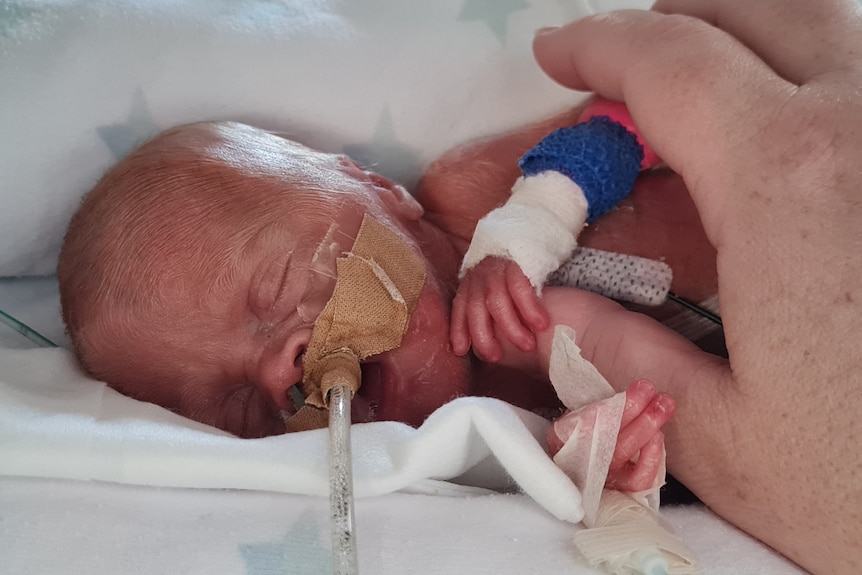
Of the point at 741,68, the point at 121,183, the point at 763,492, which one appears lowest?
the point at 763,492

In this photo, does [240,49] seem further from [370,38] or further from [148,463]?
[148,463]

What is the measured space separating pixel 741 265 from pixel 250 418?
68cm

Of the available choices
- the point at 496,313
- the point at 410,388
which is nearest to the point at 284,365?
the point at 410,388

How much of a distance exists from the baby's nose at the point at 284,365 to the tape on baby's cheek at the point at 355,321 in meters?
0.02

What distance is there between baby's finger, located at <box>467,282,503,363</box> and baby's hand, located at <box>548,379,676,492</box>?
0.82 ft

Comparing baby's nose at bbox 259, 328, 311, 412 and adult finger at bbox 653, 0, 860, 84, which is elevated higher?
adult finger at bbox 653, 0, 860, 84

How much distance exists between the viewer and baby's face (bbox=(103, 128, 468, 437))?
0.98 m

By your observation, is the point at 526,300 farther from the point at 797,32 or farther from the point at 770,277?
the point at 797,32

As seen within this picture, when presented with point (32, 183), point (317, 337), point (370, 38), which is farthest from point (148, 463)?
point (370, 38)

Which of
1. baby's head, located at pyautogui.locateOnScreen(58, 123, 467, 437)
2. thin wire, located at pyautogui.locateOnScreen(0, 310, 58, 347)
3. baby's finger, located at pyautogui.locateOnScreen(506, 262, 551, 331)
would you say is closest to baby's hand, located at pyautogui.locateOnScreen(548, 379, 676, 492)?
baby's finger, located at pyautogui.locateOnScreen(506, 262, 551, 331)

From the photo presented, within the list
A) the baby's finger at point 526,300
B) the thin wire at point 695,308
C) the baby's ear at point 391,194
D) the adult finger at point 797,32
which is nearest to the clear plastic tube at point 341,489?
the baby's finger at point 526,300

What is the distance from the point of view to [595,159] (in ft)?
3.59

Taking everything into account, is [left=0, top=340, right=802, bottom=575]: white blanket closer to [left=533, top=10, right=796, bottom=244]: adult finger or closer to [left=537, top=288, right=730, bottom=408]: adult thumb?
[left=537, top=288, right=730, bottom=408]: adult thumb

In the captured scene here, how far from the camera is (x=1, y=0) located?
123 centimetres
